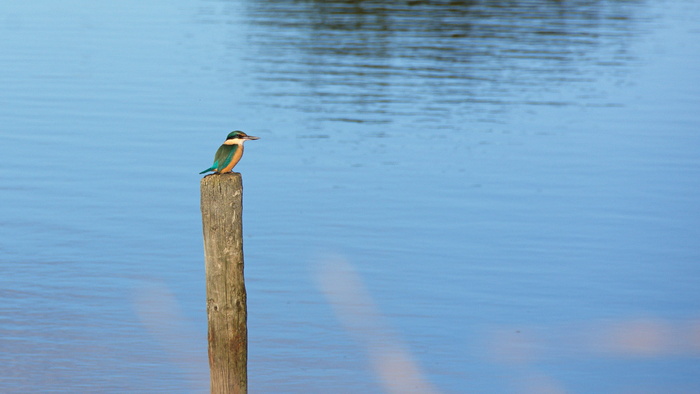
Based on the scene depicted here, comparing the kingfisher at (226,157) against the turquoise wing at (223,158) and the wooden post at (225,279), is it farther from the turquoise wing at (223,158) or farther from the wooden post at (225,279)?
the wooden post at (225,279)

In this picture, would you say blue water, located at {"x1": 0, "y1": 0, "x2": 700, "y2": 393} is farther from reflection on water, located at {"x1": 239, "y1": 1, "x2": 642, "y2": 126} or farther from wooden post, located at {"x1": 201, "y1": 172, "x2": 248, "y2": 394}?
wooden post, located at {"x1": 201, "y1": 172, "x2": 248, "y2": 394}

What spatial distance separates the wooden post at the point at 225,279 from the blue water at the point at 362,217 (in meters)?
2.11

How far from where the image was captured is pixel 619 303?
11.9 meters

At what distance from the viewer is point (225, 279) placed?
7141mm

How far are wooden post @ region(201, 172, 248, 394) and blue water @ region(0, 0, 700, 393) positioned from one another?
2107 millimetres

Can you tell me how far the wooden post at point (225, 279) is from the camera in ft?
22.7

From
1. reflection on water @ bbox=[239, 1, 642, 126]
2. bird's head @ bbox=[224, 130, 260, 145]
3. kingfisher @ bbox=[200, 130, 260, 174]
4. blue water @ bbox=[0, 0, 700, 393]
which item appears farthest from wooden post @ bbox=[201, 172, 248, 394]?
reflection on water @ bbox=[239, 1, 642, 126]

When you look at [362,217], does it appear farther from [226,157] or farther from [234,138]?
[226,157]

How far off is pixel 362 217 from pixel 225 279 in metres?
7.69

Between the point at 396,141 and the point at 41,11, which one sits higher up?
the point at 41,11

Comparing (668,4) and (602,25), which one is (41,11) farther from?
(668,4)

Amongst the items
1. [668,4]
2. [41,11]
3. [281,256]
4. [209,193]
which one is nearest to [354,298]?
[281,256]

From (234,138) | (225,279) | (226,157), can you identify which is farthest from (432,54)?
(225,279)

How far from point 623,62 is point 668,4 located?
1695cm
